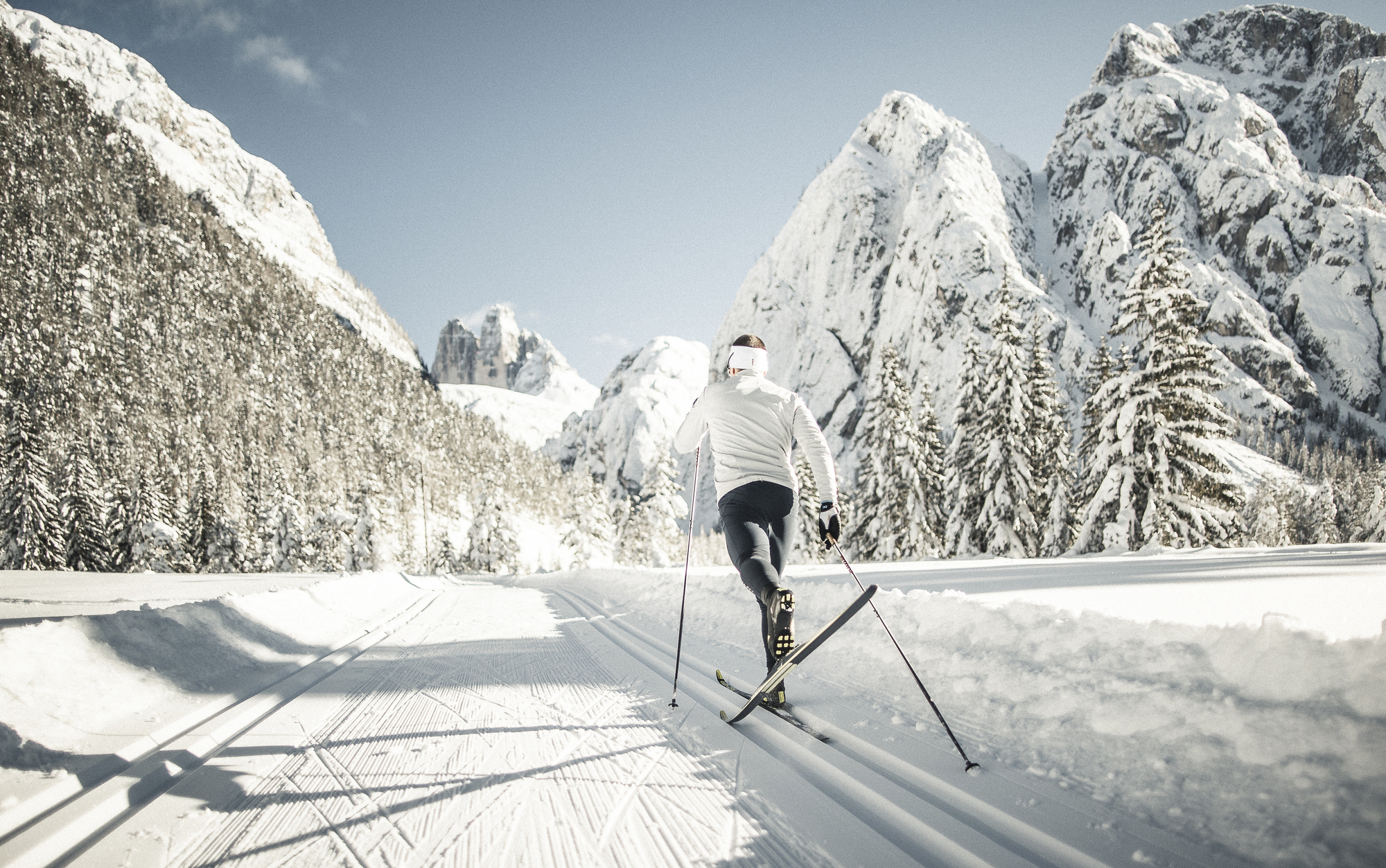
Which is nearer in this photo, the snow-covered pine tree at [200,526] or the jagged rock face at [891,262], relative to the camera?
the snow-covered pine tree at [200,526]

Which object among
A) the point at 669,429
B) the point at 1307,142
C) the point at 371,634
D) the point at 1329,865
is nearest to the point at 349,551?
the point at 371,634

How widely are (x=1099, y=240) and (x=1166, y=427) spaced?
4013 inches

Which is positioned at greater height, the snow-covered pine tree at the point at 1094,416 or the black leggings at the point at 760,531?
the snow-covered pine tree at the point at 1094,416

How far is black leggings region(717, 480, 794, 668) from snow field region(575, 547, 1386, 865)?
0.97m

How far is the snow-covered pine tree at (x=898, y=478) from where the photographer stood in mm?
26812

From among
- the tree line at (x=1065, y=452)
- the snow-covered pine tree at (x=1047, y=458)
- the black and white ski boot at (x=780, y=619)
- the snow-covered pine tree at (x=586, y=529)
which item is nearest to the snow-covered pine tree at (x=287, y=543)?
the snow-covered pine tree at (x=586, y=529)

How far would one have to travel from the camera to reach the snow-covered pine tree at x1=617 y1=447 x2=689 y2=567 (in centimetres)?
4075

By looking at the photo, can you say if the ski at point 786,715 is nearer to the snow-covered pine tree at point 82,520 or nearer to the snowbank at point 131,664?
the snowbank at point 131,664

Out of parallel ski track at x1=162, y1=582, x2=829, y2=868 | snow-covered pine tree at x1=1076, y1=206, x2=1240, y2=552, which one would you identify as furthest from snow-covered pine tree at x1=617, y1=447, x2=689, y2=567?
parallel ski track at x1=162, y1=582, x2=829, y2=868

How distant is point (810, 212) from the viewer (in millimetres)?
112688

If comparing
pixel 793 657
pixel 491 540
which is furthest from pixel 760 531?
pixel 491 540

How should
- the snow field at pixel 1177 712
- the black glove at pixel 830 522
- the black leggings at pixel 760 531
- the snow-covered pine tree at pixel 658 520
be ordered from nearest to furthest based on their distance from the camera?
the snow field at pixel 1177 712, the black leggings at pixel 760 531, the black glove at pixel 830 522, the snow-covered pine tree at pixel 658 520

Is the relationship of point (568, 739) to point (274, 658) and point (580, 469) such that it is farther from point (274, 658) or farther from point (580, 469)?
point (580, 469)

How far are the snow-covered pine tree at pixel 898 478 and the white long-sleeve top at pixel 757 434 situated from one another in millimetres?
25024
